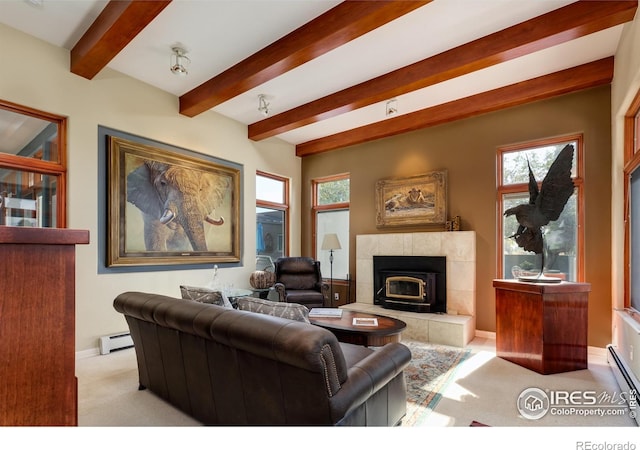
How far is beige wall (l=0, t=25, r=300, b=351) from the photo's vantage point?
10.6 ft

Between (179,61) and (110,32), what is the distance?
779 millimetres

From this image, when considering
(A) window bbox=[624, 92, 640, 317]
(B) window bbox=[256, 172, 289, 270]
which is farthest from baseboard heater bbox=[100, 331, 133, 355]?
(A) window bbox=[624, 92, 640, 317]

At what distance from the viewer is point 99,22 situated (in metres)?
2.95

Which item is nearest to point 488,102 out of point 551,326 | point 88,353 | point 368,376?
point 551,326

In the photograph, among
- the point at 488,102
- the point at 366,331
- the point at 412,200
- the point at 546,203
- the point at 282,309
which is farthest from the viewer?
the point at 412,200

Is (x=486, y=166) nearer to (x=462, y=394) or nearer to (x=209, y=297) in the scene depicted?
(x=462, y=394)

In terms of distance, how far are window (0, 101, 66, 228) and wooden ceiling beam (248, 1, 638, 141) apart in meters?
3.06

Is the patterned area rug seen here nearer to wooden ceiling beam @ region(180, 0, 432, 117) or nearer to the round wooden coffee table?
the round wooden coffee table

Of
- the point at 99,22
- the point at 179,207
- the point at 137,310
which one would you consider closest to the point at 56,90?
the point at 99,22

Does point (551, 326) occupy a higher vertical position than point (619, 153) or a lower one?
lower

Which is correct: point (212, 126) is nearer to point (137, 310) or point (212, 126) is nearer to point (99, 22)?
point (99, 22)

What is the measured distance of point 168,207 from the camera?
431cm
